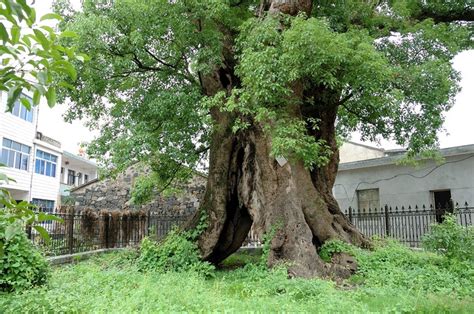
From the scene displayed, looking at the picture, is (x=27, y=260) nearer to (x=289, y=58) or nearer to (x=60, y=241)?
(x=60, y=241)

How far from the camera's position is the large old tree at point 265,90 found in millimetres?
7156

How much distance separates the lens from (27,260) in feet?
20.5

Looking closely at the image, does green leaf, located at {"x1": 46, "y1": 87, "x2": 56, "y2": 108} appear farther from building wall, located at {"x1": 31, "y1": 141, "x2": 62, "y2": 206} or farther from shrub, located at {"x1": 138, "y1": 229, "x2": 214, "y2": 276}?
building wall, located at {"x1": 31, "y1": 141, "x2": 62, "y2": 206}

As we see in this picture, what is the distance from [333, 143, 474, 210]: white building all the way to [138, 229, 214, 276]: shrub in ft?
25.9

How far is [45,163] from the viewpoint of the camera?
25875 millimetres

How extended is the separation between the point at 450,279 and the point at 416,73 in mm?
3825

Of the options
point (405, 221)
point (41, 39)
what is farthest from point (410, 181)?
point (41, 39)

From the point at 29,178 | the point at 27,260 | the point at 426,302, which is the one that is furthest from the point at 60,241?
the point at 29,178

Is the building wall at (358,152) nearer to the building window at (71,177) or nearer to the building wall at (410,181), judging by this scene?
the building wall at (410,181)

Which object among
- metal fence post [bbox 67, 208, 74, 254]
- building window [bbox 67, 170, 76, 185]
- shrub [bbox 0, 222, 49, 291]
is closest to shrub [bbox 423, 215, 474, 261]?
shrub [bbox 0, 222, 49, 291]

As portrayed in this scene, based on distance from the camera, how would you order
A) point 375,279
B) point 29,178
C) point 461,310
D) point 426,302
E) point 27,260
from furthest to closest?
1. point 29,178
2. point 375,279
3. point 27,260
4. point 426,302
5. point 461,310

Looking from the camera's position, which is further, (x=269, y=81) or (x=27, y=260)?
(x=269, y=81)

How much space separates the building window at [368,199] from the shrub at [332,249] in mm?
7606

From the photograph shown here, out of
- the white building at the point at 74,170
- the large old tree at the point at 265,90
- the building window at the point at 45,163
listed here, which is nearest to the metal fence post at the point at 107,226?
the large old tree at the point at 265,90
